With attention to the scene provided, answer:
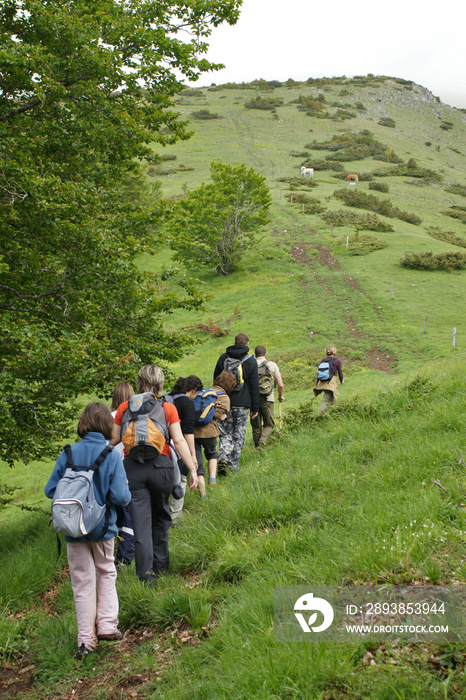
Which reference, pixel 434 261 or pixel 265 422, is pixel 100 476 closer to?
pixel 265 422

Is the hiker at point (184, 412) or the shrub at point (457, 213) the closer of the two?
the hiker at point (184, 412)

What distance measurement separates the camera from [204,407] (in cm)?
711

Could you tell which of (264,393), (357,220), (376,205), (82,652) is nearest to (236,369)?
(264,393)

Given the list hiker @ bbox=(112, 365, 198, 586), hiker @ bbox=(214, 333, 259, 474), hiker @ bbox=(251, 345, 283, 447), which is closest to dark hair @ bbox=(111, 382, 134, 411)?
hiker @ bbox=(112, 365, 198, 586)

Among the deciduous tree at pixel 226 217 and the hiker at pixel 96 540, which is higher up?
the deciduous tree at pixel 226 217

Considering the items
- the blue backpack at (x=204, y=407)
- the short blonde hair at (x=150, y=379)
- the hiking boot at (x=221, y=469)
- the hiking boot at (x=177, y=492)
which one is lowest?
the hiking boot at (x=221, y=469)

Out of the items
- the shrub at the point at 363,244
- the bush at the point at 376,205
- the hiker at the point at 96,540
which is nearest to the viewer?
the hiker at the point at 96,540

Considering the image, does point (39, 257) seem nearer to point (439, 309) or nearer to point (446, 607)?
point (446, 607)

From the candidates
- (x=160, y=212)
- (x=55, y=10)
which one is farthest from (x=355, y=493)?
(x=55, y=10)

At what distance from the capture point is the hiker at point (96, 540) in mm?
3964

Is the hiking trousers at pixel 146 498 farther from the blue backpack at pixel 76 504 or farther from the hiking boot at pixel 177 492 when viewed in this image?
the blue backpack at pixel 76 504

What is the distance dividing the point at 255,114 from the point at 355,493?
9692 centimetres

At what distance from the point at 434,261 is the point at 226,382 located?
86.5 feet

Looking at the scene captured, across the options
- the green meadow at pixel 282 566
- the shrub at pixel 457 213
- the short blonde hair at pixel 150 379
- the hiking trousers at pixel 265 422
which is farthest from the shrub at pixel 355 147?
the short blonde hair at pixel 150 379
